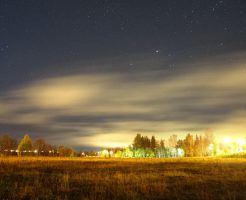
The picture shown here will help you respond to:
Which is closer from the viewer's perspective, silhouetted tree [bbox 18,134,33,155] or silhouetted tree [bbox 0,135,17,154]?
silhouetted tree [bbox 18,134,33,155]

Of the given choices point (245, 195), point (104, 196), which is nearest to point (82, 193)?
point (104, 196)

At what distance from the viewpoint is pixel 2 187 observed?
2238cm

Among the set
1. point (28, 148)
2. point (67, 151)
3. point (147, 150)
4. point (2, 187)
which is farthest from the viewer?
point (147, 150)

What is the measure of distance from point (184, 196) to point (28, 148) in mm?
126190

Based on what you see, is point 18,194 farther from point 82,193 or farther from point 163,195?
point 163,195

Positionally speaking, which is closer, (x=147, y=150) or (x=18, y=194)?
(x=18, y=194)

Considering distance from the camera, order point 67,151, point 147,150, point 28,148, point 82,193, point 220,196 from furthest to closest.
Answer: point 147,150
point 67,151
point 28,148
point 82,193
point 220,196

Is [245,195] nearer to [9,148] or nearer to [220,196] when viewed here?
[220,196]

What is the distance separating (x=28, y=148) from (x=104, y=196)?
12522 centimetres

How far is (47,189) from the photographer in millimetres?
22109

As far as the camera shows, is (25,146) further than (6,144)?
No

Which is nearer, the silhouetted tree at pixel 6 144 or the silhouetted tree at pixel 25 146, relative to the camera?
the silhouetted tree at pixel 25 146

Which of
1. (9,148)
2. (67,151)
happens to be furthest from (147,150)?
(9,148)

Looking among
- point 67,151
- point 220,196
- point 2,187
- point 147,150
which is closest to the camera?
point 220,196
